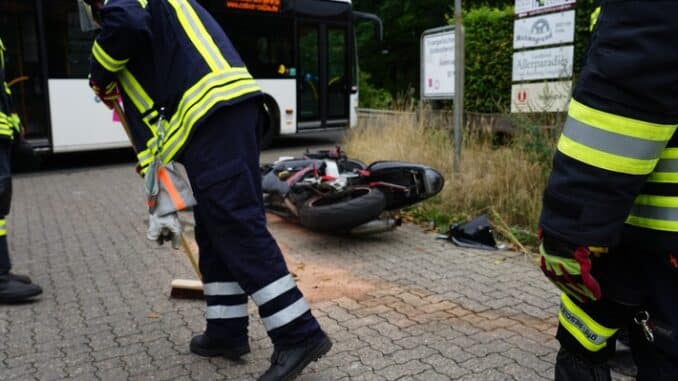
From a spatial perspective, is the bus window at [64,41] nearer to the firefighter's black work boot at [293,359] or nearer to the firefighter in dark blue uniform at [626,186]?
the firefighter's black work boot at [293,359]

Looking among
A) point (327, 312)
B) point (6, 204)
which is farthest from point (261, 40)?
point (327, 312)

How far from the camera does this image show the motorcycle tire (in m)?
4.73

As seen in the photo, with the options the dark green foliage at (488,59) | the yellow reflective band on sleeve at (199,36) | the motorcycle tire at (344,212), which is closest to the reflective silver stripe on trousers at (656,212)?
the yellow reflective band on sleeve at (199,36)

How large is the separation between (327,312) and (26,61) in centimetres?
797

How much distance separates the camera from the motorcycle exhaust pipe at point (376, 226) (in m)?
5.02

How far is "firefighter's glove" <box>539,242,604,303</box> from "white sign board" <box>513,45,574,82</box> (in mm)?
5170

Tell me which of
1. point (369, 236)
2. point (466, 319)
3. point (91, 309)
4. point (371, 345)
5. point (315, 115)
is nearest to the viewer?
point (371, 345)

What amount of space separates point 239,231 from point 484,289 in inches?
78.1

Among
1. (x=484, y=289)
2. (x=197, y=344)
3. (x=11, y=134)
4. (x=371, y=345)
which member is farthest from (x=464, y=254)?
→ (x=11, y=134)

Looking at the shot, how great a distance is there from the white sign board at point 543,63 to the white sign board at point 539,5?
0.42 m

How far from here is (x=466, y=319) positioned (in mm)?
3502

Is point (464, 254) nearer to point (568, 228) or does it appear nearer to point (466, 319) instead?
point (466, 319)

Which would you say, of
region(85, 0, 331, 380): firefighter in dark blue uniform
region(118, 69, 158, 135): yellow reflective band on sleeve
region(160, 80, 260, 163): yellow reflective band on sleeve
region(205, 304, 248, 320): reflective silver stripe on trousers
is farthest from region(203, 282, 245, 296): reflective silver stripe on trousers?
region(118, 69, 158, 135): yellow reflective band on sleeve

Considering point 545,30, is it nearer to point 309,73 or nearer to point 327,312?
point 327,312
